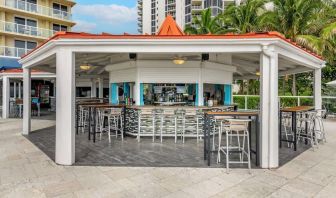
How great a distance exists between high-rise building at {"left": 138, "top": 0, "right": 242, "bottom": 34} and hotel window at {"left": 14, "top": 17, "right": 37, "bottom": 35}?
25.3 metres

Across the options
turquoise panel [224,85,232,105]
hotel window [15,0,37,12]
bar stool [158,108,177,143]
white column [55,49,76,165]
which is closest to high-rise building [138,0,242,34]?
hotel window [15,0,37,12]

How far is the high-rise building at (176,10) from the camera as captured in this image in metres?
37.6

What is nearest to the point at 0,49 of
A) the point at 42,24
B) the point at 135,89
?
the point at 42,24

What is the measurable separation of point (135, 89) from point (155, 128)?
60.4 inches

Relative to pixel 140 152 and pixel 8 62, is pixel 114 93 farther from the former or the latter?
pixel 8 62

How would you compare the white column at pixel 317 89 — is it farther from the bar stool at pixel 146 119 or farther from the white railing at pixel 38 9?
the white railing at pixel 38 9

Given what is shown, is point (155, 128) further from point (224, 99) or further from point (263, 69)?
point (263, 69)

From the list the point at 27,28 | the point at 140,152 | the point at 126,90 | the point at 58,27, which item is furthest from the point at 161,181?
the point at 58,27

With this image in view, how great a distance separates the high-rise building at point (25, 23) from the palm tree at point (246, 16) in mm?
18455

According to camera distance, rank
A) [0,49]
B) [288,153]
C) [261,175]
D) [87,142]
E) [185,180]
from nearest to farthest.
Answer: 1. [185,180]
2. [261,175]
3. [288,153]
4. [87,142]
5. [0,49]

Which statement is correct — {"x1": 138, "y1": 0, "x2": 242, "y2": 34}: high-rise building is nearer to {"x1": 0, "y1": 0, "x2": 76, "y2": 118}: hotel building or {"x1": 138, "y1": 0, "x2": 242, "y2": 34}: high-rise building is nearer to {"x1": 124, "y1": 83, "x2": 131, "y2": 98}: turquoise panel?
{"x1": 0, "y1": 0, "x2": 76, "y2": 118}: hotel building

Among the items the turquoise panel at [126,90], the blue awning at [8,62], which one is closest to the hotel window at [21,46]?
the blue awning at [8,62]

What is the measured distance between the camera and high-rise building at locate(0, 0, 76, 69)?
21.7 metres

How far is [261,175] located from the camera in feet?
14.1
